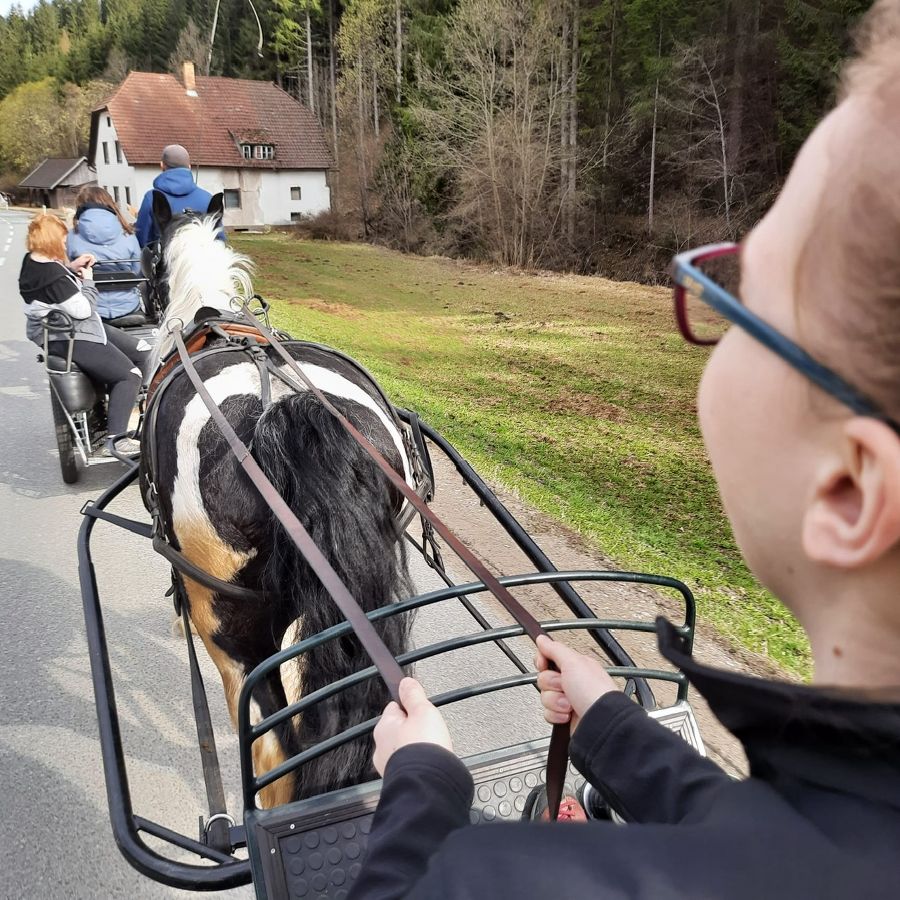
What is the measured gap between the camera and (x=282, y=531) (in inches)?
78.6

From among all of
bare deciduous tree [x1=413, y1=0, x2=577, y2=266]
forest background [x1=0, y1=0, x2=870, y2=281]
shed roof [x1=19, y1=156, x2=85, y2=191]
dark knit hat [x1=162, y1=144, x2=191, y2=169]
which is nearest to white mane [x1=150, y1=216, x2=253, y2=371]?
dark knit hat [x1=162, y1=144, x2=191, y2=169]

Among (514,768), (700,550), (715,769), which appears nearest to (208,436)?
(514,768)

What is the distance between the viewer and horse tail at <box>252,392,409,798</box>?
1.93 metres

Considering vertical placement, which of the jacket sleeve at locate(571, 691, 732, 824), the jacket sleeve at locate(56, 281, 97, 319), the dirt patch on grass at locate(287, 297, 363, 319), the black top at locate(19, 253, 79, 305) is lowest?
the dirt patch on grass at locate(287, 297, 363, 319)

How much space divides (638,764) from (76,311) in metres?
5.15

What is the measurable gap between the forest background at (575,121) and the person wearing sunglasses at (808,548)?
10956 mm

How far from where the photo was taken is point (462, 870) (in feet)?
2.21

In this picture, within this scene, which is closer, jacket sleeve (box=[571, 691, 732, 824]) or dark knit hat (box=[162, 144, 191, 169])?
jacket sleeve (box=[571, 691, 732, 824])

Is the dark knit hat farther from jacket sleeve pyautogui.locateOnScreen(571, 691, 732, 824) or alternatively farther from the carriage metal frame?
jacket sleeve pyautogui.locateOnScreen(571, 691, 732, 824)

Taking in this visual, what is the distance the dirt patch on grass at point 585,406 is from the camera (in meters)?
7.28

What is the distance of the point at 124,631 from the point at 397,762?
130 inches

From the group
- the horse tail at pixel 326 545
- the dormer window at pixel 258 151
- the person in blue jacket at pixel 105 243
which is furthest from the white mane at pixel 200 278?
the dormer window at pixel 258 151

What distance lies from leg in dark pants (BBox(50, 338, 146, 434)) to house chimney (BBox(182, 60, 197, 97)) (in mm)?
40523

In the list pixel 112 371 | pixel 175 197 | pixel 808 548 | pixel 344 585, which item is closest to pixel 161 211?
pixel 175 197
